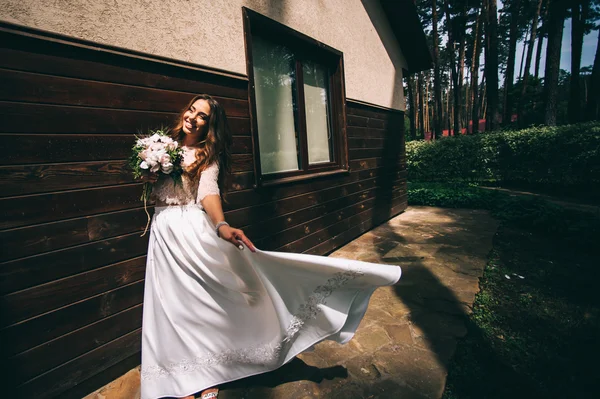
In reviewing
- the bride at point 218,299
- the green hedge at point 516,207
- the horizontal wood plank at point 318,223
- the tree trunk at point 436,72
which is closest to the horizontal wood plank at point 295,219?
the horizontal wood plank at point 318,223

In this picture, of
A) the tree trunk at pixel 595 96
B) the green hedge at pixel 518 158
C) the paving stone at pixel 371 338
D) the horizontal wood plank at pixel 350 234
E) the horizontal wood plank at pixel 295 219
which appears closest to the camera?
the paving stone at pixel 371 338

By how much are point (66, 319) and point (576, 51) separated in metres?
19.5

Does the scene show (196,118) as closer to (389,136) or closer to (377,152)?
(377,152)

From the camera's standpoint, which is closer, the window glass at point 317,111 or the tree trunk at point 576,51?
the window glass at point 317,111

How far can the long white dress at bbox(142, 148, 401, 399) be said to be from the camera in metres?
1.78

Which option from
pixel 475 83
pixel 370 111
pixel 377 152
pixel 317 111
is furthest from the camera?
pixel 475 83

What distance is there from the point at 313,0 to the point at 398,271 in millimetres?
4330

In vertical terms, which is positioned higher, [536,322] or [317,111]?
[317,111]

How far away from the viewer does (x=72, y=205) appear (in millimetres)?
2025

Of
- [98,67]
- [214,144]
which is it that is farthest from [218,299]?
[98,67]

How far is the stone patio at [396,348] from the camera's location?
6.52ft

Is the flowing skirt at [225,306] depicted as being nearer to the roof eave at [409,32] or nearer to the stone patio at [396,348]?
the stone patio at [396,348]

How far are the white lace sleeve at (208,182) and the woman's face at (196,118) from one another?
32 cm

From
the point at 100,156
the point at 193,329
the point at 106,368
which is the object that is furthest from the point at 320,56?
the point at 106,368
